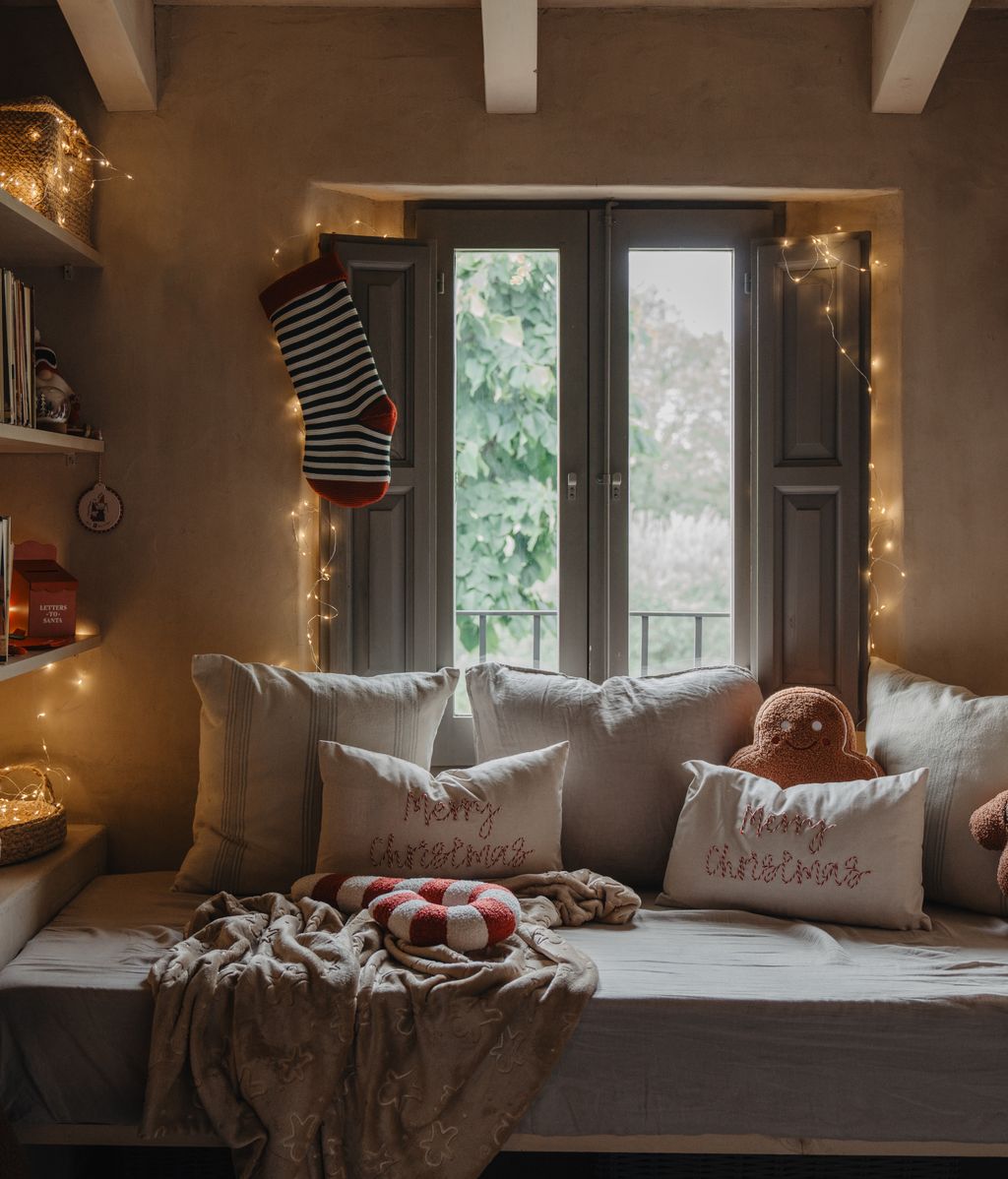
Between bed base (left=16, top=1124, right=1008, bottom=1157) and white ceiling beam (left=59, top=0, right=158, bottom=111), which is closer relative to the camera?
bed base (left=16, top=1124, right=1008, bottom=1157)

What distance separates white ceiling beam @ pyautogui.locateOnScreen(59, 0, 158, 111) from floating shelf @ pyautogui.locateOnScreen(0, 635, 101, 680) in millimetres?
1306

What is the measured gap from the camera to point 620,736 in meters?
2.23

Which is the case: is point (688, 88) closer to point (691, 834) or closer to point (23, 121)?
point (23, 121)

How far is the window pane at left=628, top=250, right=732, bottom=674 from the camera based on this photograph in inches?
99.8

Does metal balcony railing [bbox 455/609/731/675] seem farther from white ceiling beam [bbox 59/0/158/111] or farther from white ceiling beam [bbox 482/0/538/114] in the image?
white ceiling beam [bbox 59/0/158/111]

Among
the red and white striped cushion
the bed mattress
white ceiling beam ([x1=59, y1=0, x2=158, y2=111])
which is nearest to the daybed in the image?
the bed mattress

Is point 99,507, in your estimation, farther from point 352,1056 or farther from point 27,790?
point 352,1056

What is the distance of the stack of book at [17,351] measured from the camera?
6.29ft

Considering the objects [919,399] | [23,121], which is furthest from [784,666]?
[23,121]

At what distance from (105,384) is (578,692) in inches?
55.0

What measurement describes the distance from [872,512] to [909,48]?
1.08m

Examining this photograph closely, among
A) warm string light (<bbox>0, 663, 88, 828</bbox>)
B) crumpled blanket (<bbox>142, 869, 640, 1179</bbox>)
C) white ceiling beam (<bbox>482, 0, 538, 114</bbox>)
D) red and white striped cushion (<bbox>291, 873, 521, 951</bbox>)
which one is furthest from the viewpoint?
warm string light (<bbox>0, 663, 88, 828</bbox>)

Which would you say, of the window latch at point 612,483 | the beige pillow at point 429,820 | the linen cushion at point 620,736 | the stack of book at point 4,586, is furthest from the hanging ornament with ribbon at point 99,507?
the window latch at point 612,483

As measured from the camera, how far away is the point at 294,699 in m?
2.19
